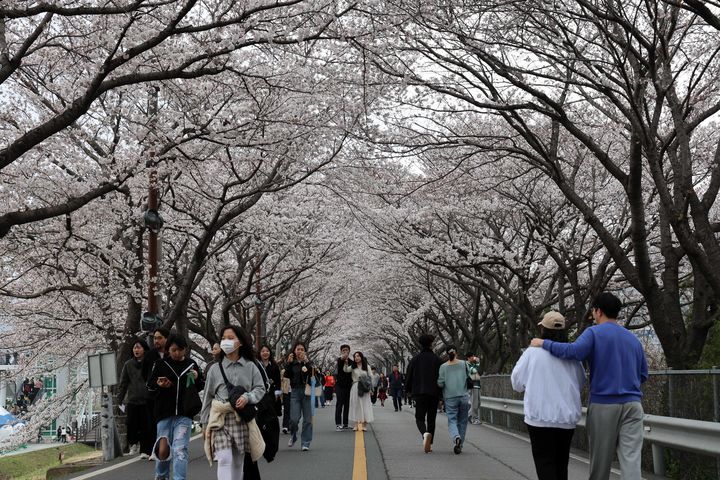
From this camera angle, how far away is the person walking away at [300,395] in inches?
516

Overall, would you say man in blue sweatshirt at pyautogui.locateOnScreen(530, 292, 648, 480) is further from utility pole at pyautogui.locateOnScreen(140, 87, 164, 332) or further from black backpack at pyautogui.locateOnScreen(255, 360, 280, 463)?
utility pole at pyautogui.locateOnScreen(140, 87, 164, 332)

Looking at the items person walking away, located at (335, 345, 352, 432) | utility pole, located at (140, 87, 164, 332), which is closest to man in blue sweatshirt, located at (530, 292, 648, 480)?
utility pole, located at (140, 87, 164, 332)

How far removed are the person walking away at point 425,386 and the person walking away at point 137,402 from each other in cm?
367

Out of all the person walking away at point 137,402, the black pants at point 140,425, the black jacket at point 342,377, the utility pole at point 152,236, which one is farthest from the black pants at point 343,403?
the black pants at point 140,425

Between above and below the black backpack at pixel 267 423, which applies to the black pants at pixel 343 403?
below

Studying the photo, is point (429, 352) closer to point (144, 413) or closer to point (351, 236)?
point (144, 413)

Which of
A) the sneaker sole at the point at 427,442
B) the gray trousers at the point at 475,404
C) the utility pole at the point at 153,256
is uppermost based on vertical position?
the utility pole at the point at 153,256

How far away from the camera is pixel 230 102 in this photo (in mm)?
15938

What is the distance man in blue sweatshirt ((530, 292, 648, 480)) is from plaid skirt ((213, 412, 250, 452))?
8.27 feet

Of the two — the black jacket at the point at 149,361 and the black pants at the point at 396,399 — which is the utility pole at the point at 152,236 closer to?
the black jacket at the point at 149,361

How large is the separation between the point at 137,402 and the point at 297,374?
13.4 ft

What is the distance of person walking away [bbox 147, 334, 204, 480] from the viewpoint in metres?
8.33

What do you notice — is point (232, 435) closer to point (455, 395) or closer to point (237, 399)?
point (237, 399)

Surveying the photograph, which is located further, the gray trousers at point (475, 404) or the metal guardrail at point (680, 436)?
the gray trousers at point (475, 404)
